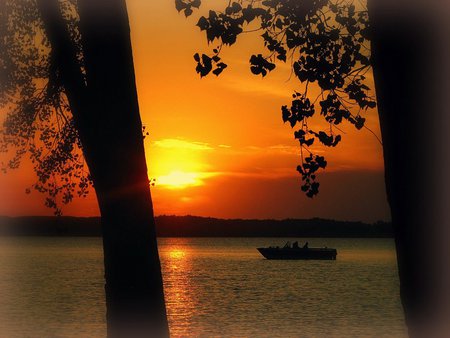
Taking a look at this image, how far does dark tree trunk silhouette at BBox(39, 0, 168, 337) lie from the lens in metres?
7.78

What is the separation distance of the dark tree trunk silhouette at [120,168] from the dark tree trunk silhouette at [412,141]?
9.45 ft

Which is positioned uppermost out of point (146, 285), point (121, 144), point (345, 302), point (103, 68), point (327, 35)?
point (327, 35)

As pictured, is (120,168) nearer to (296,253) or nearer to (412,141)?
(412,141)

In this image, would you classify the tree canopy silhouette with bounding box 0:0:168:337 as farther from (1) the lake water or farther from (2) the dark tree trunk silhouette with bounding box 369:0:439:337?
(1) the lake water

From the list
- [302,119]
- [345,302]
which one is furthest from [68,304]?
[302,119]

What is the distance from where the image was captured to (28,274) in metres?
139

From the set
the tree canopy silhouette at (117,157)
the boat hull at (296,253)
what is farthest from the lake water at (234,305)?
the tree canopy silhouette at (117,157)

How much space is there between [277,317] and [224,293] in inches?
1034

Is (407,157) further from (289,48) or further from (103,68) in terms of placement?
(289,48)

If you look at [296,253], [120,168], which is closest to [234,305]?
[296,253]

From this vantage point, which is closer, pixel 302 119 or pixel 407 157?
pixel 407 157

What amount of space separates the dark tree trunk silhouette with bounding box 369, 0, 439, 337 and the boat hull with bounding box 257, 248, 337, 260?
120 m

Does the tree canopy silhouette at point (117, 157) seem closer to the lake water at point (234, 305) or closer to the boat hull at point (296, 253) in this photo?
the lake water at point (234, 305)

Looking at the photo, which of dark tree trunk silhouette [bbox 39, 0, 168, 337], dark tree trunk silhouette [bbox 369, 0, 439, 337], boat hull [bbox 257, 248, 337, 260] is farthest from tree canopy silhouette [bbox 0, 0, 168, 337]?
boat hull [bbox 257, 248, 337, 260]
